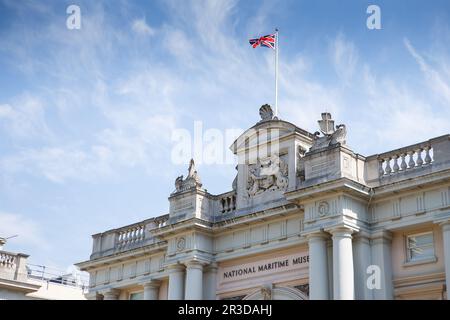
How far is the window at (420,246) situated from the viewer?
924 inches

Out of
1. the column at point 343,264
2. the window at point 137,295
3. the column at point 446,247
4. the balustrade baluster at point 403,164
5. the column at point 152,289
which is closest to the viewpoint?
the column at point 446,247

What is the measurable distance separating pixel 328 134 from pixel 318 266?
4.34 metres

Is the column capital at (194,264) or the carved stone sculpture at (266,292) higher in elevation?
the column capital at (194,264)

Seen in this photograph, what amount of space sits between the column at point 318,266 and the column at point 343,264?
2.10ft

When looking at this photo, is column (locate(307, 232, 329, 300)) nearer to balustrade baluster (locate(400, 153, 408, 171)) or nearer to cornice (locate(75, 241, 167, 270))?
balustrade baluster (locate(400, 153, 408, 171))

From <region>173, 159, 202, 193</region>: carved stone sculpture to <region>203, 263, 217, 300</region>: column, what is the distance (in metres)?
3.10

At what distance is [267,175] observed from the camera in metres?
27.7

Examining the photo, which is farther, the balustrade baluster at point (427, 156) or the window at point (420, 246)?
the balustrade baluster at point (427, 156)

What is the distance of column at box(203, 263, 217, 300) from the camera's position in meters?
28.3

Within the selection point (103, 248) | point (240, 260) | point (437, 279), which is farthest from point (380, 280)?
point (103, 248)

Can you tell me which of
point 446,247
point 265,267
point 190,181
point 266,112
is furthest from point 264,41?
point 446,247

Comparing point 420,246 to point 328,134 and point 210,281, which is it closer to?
point 328,134

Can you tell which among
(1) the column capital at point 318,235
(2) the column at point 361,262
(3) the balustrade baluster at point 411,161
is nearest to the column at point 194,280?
(1) the column capital at point 318,235

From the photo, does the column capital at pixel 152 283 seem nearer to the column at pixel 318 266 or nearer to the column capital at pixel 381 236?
the column at pixel 318 266
